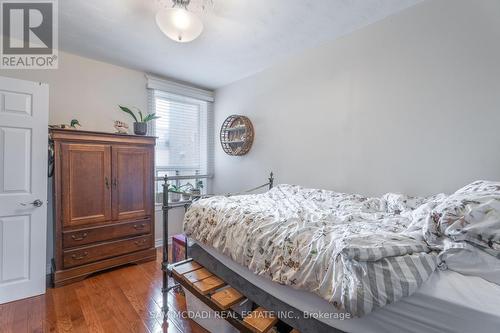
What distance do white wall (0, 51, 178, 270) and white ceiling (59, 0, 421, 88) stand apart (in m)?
0.15

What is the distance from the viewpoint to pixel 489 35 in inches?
61.1

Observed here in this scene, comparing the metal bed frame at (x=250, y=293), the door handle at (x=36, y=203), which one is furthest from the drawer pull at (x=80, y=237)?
the metal bed frame at (x=250, y=293)

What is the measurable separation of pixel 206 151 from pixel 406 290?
3405 millimetres

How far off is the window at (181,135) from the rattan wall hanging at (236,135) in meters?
0.47

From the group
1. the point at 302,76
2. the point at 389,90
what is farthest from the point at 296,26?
the point at 389,90

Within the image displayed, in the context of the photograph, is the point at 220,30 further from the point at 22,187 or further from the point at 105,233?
the point at 105,233

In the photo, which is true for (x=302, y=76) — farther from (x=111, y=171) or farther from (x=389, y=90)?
(x=111, y=171)

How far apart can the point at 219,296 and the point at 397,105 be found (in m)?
2.05

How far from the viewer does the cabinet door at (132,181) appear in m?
2.56

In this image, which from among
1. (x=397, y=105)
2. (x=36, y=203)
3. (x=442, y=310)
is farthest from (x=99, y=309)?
(x=397, y=105)

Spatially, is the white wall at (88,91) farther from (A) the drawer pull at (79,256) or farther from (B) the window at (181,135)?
(A) the drawer pull at (79,256)

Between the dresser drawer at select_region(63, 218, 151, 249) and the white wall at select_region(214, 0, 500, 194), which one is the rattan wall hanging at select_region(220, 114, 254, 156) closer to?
the white wall at select_region(214, 0, 500, 194)

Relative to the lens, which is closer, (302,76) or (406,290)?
(406,290)

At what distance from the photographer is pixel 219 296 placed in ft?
4.77
